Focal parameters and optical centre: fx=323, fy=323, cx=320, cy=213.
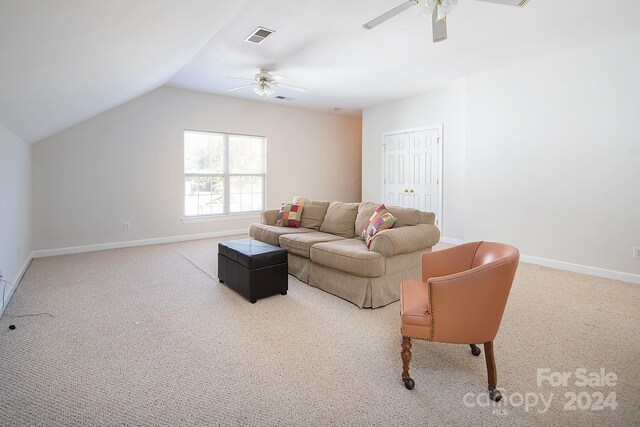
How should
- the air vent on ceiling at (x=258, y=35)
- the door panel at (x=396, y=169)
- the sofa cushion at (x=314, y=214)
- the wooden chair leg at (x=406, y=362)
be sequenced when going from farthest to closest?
the door panel at (x=396, y=169) → the sofa cushion at (x=314, y=214) → the air vent on ceiling at (x=258, y=35) → the wooden chair leg at (x=406, y=362)

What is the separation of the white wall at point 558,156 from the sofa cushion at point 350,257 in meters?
2.60

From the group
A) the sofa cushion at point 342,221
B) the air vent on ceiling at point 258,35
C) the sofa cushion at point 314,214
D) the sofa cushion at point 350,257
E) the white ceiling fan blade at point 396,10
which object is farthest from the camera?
the sofa cushion at point 314,214

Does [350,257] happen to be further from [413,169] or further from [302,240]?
[413,169]

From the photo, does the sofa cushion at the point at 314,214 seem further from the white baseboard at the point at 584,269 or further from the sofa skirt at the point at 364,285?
the white baseboard at the point at 584,269

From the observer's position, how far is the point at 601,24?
3.25 metres

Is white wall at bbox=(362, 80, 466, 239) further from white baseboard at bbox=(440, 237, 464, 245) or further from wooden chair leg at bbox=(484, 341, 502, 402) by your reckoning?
wooden chair leg at bbox=(484, 341, 502, 402)

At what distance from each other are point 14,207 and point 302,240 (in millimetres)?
3032

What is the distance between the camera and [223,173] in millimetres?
6219

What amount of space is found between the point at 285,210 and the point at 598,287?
3638mm

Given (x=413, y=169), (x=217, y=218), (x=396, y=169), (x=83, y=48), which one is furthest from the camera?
(x=396, y=169)

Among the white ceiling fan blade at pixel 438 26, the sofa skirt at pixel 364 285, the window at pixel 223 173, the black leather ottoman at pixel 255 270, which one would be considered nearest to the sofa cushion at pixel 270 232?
the black leather ottoman at pixel 255 270

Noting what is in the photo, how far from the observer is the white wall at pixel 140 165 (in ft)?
15.4

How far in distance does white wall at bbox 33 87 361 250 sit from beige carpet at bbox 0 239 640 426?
6.02 ft

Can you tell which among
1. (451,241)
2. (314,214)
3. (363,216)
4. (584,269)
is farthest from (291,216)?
(584,269)
